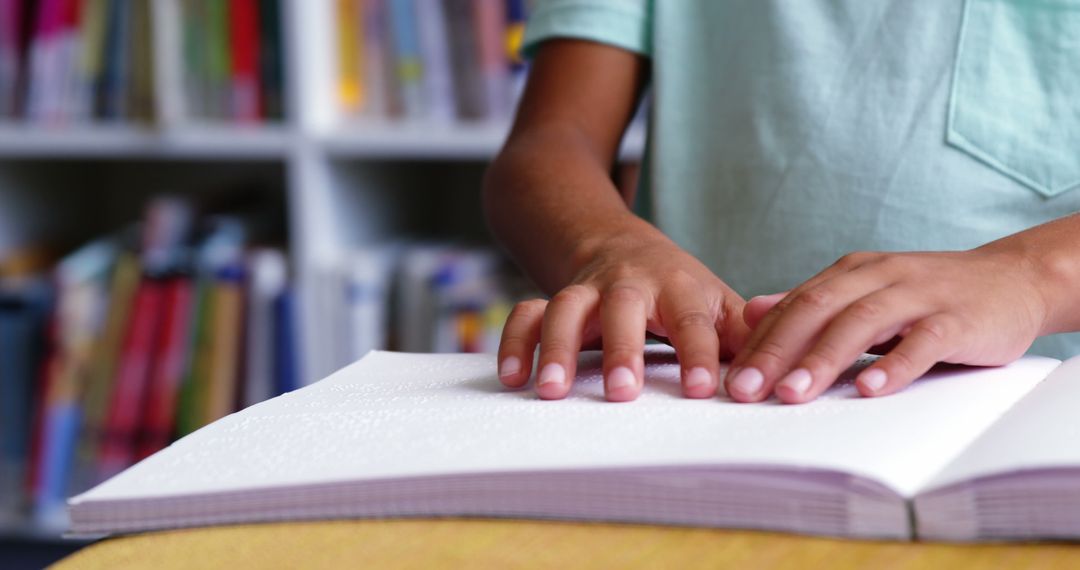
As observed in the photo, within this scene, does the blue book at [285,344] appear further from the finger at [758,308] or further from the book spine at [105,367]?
the finger at [758,308]

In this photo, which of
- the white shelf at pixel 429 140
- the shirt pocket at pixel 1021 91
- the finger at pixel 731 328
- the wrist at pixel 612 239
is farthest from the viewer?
the white shelf at pixel 429 140

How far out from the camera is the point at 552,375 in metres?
0.58

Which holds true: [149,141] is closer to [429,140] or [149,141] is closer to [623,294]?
[429,140]

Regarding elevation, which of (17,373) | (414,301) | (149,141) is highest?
(149,141)

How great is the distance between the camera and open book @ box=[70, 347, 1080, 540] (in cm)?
43

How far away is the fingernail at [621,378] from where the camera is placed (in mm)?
558

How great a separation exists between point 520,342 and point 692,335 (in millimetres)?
90

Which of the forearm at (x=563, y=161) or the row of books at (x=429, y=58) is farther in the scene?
the row of books at (x=429, y=58)

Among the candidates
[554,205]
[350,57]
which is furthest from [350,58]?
[554,205]

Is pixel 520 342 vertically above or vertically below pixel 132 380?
above

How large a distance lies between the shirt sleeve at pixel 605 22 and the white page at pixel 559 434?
0.42 meters

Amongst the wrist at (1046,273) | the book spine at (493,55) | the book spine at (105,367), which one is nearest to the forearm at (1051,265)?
the wrist at (1046,273)

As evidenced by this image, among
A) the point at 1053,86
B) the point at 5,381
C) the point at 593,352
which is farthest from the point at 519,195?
the point at 5,381

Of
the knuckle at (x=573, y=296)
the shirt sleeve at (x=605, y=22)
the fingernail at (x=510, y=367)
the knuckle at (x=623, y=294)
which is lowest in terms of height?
the fingernail at (x=510, y=367)
